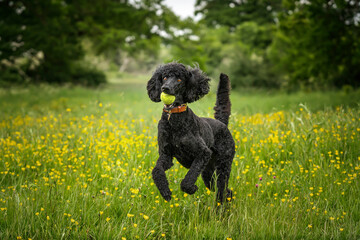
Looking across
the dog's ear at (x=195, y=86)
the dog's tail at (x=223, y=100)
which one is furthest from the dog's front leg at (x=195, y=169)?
the dog's tail at (x=223, y=100)

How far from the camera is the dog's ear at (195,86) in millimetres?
2828

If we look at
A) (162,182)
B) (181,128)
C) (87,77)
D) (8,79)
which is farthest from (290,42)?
(162,182)

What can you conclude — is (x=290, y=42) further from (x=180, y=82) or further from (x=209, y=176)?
(x=180, y=82)

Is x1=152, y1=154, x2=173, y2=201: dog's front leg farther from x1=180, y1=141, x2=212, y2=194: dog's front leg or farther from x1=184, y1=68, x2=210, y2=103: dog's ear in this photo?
x1=184, y1=68, x2=210, y2=103: dog's ear

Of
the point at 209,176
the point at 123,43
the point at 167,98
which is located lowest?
→ the point at 209,176

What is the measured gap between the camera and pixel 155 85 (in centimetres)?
288

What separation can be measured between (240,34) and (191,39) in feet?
26.6

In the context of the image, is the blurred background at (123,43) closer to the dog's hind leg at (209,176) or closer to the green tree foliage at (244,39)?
the green tree foliage at (244,39)

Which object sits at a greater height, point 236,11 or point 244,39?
point 236,11

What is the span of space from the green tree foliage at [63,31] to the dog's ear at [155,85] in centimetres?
1800

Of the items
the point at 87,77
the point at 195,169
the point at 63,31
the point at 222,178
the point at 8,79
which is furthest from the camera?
the point at 87,77

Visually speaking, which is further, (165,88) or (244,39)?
(244,39)

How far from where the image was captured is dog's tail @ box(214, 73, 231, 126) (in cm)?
347

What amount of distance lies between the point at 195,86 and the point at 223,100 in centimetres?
Answer: 73
